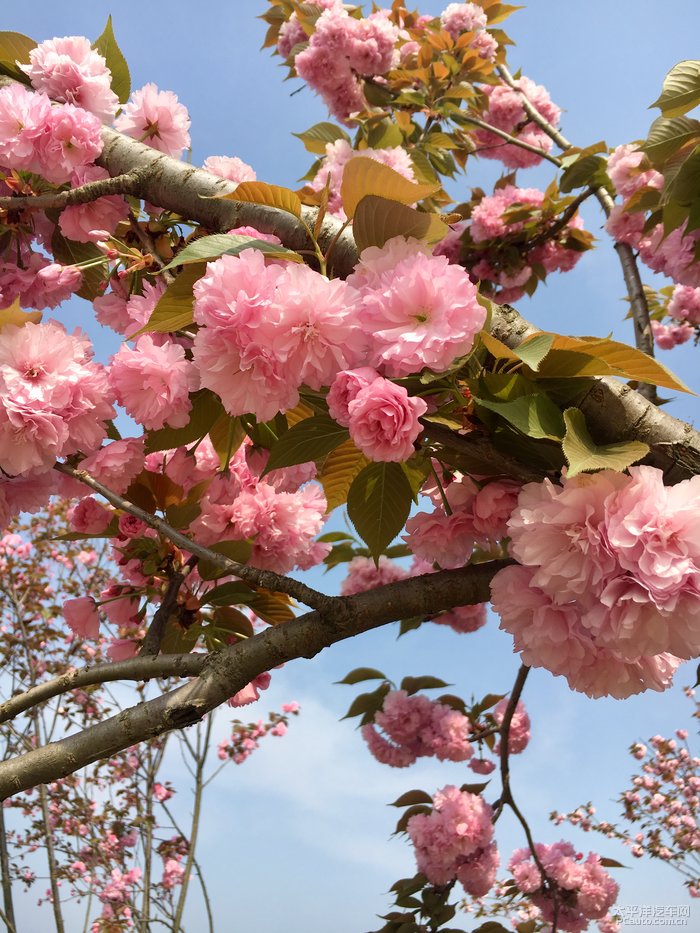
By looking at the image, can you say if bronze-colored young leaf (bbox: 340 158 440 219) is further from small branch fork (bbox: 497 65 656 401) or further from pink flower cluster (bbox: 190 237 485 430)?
small branch fork (bbox: 497 65 656 401)

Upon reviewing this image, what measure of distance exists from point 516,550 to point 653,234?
1581 mm

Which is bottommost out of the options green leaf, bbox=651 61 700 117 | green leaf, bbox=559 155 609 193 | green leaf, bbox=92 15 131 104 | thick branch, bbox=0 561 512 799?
thick branch, bbox=0 561 512 799

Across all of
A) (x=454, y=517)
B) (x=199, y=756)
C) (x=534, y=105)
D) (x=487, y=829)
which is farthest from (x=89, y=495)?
(x=199, y=756)

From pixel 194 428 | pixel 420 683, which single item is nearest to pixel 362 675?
pixel 420 683

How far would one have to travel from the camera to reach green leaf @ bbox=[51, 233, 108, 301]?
1.57 meters

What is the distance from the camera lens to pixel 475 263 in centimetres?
290

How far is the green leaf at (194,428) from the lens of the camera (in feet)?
3.58

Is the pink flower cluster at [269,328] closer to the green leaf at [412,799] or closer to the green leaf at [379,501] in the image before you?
the green leaf at [379,501]

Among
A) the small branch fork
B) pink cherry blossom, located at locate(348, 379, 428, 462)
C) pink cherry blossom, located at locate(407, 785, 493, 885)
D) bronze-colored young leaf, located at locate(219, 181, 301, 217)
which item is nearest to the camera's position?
pink cherry blossom, located at locate(348, 379, 428, 462)

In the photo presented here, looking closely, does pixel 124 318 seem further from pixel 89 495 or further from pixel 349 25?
pixel 349 25

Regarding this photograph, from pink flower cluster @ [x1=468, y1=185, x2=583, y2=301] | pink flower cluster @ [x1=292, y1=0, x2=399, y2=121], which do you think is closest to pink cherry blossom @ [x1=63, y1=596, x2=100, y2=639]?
pink flower cluster @ [x1=468, y1=185, x2=583, y2=301]

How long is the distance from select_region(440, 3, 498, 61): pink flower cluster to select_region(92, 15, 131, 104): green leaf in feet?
7.02

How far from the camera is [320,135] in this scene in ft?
8.30

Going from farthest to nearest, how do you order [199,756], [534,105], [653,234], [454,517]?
[199,756] → [534,105] → [653,234] → [454,517]
